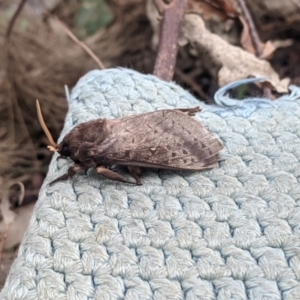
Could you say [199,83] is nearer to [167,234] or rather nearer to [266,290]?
[167,234]

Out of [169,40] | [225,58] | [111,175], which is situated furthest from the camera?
[225,58]

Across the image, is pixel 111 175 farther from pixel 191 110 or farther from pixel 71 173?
pixel 191 110

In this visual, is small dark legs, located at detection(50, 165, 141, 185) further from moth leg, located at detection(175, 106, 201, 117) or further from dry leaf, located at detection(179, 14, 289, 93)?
dry leaf, located at detection(179, 14, 289, 93)

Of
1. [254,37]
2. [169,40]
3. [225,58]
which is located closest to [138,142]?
[169,40]

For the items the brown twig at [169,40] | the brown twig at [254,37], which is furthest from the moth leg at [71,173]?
the brown twig at [254,37]

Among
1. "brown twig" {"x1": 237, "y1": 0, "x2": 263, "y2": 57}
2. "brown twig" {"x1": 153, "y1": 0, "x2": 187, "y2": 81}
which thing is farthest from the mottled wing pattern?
"brown twig" {"x1": 237, "y1": 0, "x2": 263, "y2": 57}

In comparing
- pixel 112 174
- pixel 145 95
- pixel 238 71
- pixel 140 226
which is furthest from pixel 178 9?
pixel 140 226
